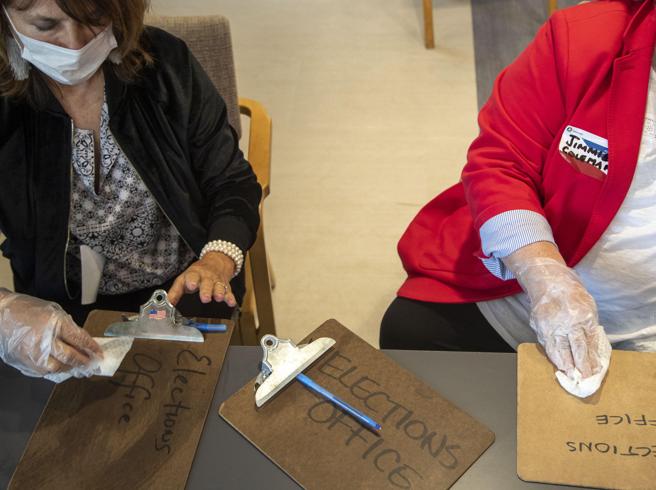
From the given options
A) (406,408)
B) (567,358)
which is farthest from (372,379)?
(567,358)

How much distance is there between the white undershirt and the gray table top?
1.07 feet

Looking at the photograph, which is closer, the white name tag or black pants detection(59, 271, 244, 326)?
the white name tag

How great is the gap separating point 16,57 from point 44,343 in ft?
1.72

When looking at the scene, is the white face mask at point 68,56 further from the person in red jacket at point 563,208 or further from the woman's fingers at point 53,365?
the person in red jacket at point 563,208

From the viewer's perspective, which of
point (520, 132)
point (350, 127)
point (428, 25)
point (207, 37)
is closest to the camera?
point (520, 132)

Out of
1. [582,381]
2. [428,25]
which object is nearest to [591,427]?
[582,381]

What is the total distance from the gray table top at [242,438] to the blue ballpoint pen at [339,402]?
81mm

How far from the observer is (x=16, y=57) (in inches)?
45.8

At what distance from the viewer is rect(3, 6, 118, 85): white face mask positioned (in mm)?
1118

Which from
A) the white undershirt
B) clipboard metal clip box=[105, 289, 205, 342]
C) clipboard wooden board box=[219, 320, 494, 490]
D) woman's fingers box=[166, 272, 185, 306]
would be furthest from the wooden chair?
the white undershirt

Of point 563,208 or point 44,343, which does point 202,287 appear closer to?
point 44,343

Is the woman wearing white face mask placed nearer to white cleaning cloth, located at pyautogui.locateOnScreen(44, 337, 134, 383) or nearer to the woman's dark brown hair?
the woman's dark brown hair

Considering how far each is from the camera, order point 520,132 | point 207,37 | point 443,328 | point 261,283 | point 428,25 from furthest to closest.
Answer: point 428,25
point 261,283
point 207,37
point 443,328
point 520,132

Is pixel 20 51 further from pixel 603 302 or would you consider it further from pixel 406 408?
pixel 603 302
